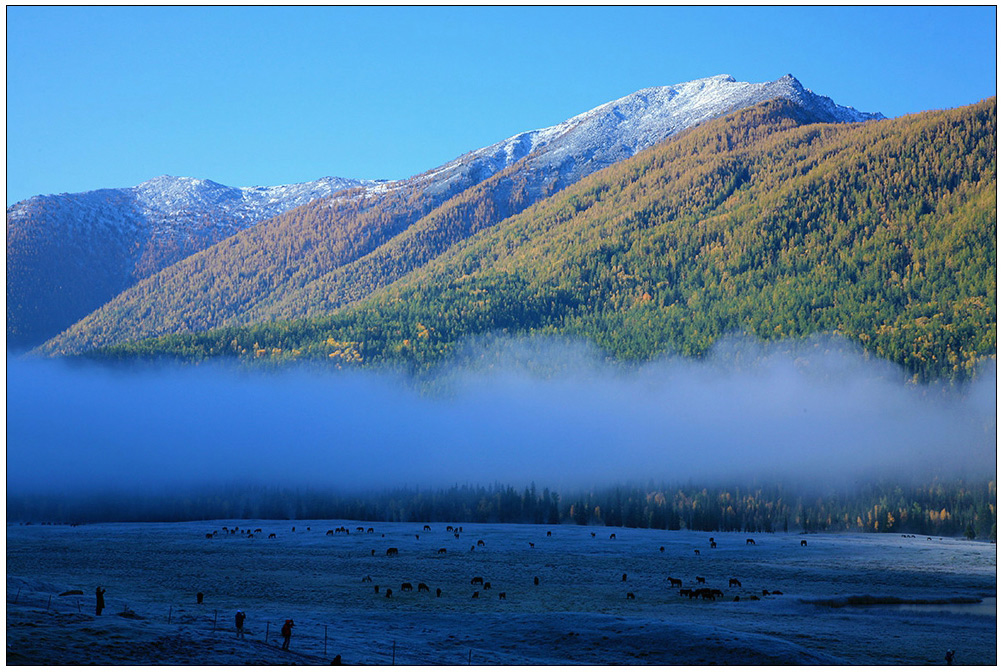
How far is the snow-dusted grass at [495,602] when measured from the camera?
55500 mm

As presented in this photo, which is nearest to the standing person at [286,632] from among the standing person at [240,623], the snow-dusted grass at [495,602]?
the snow-dusted grass at [495,602]

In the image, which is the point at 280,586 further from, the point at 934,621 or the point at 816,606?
the point at 934,621

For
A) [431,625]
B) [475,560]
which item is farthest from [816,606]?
[475,560]

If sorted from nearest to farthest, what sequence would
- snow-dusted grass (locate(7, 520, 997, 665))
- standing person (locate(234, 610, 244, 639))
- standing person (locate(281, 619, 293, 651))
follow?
standing person (locate(281, 619, 293, 651))
snow-dusted grass (locate(7, 520, 997, 665))
standing person (locate(234, 610, 244, 639))

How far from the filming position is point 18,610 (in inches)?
2190

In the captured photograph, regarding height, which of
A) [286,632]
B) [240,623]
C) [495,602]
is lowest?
[495,602]

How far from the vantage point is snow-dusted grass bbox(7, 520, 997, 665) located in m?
55.5

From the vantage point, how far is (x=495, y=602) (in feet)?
256

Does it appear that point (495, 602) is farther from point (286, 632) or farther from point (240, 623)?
point (240, 623)

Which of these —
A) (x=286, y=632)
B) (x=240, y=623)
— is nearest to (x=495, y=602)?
(x=286, y=632)

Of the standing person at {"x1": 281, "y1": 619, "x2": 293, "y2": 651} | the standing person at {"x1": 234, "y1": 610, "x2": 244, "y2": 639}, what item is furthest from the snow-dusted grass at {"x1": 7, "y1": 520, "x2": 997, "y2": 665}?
the standing person at {"x1": 281, "y1": 619, "x2": 293, "y2": 651}

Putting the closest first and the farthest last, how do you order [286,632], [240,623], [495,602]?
[286,632] < [240,623] < [495,602]

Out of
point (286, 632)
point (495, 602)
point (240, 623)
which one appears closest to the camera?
point (286, 632)

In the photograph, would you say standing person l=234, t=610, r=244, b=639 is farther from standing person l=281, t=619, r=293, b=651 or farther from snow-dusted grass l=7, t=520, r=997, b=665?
standing person l=281, t=619, r=293, b=651
